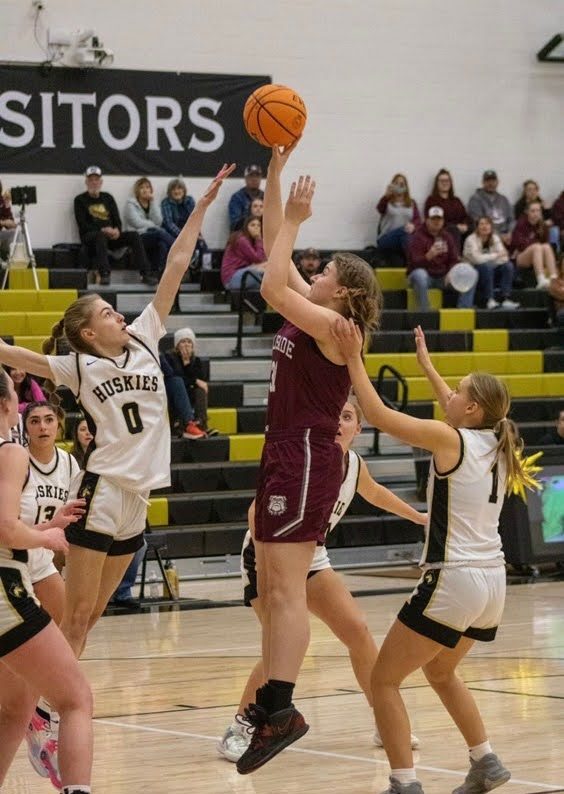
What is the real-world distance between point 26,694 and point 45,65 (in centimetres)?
1318

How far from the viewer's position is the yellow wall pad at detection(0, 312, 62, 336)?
14.4 meters

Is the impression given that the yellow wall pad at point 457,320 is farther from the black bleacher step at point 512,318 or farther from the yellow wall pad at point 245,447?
the yellow wall pad at point 245,447

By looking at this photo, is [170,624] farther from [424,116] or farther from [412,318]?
[424,116]

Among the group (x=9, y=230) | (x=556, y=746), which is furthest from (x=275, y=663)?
(x=9, y=230)

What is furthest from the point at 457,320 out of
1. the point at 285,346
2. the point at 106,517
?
the point at 285,346

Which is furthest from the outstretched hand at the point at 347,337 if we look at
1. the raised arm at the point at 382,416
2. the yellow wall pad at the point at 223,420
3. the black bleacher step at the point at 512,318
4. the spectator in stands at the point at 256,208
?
the black bleacher step at the point at 512,318

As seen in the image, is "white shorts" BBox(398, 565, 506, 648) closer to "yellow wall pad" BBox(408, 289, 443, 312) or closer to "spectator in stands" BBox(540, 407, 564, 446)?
"spectator in stands" BBox(540, 407, 564, 446)

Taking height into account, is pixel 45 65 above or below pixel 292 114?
above

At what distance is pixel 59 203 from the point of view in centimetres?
1669

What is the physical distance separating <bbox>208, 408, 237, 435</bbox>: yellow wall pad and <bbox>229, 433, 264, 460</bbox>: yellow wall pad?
0.34 metres

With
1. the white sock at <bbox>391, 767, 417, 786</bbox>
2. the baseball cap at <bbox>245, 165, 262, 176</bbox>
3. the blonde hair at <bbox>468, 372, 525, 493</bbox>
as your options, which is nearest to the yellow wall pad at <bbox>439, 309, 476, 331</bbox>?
the baseball cap at <bbox>245, 165, 262, 176</bbox>

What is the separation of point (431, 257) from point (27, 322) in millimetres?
5391

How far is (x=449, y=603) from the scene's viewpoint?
189 inches

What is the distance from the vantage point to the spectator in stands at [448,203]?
18266 mm
